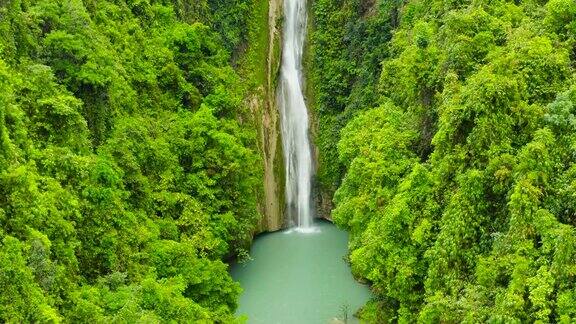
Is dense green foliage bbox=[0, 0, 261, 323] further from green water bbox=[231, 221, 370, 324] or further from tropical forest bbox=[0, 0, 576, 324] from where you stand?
green water bbox=[231, 221, 370, 324]

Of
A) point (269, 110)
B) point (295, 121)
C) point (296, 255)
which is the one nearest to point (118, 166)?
point (296, 255)

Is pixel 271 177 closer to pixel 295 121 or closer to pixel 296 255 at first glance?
pixel 295 121

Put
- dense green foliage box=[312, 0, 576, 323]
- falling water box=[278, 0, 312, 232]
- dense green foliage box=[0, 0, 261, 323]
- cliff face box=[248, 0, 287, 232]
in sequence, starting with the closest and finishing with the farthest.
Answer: dense green foliage box=[0, 0, 261, 323] < dense green foliage box=[312, 0, 576, 323] < cliff face box=[248, 0, 287, 232] < falling water box=[278, 0, 312, 232]

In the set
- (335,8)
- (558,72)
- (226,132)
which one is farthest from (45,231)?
(335,8)

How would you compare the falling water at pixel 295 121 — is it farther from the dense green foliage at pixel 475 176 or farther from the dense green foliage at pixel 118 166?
the dense green foliage at pixel 475 176

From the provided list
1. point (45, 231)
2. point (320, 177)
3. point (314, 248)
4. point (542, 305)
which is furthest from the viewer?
point (320, 177)

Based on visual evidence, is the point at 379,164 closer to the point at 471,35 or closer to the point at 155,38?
the point at 471,35

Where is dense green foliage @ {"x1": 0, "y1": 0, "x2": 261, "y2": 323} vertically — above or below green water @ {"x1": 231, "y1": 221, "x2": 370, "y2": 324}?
above

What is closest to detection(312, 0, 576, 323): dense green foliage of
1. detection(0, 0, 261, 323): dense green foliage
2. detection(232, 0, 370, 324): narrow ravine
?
detection(232, 0, 370, 324): narrow ravine
